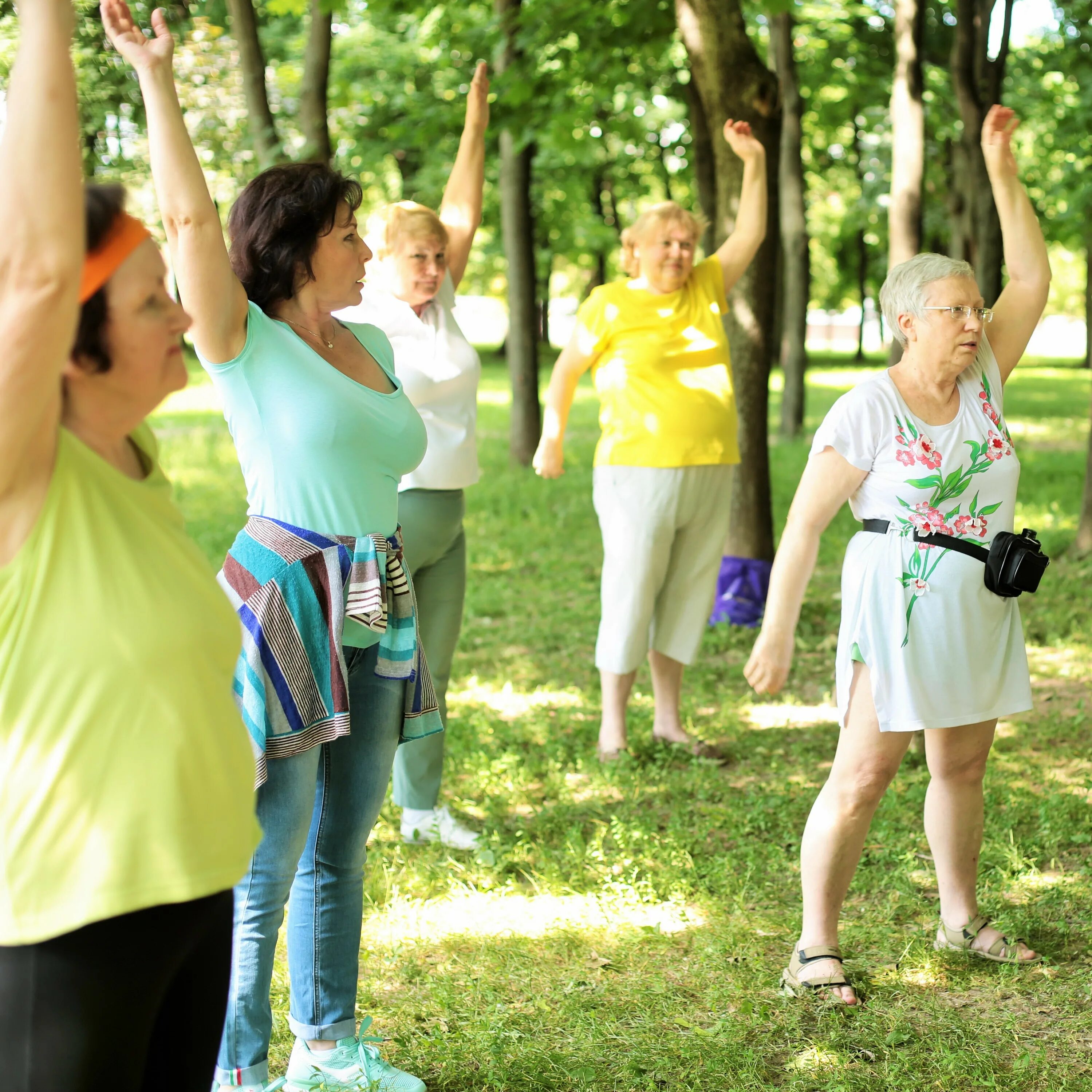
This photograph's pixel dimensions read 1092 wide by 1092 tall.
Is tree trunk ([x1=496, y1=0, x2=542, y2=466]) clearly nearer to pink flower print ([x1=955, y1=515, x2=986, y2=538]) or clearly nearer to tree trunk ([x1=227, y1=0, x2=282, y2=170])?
tree trunk ([x1=227, y1=0, x2=282, y2=170])

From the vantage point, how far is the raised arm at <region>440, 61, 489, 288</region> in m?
4.58

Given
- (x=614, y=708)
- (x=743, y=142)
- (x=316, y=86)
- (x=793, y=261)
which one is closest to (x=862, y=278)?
(x=793, y=261)

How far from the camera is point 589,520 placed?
10789 millimetres

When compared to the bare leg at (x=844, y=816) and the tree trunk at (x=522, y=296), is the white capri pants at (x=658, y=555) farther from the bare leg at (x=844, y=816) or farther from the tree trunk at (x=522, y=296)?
the tree trunk at (x=522, y=296)

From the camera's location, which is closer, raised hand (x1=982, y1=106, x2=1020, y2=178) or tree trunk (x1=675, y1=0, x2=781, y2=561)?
raised hand (x1=982, y1=106, x2=1020, y2=178)

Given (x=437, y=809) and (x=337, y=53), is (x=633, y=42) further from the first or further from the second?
(x=337, y=53)

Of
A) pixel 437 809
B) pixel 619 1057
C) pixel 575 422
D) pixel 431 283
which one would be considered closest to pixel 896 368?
pixel 431 283

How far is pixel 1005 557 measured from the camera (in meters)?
3.27

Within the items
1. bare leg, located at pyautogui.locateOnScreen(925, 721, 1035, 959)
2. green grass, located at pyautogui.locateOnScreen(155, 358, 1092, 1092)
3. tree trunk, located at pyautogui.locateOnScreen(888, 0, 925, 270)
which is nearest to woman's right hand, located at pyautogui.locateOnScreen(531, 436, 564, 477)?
green grass, located at pyautogui.locateOnScreen(155, 358, 1092, 1092)

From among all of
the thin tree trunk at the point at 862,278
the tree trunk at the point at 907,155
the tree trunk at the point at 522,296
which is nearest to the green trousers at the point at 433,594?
the tree trunk at the point at 907,155

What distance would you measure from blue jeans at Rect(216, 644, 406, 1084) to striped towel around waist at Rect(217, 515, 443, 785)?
0.25 ft

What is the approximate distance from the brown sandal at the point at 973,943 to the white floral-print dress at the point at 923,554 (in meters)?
0.74

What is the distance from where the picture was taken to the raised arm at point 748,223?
537 cm

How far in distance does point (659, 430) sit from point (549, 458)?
48 centimetres
